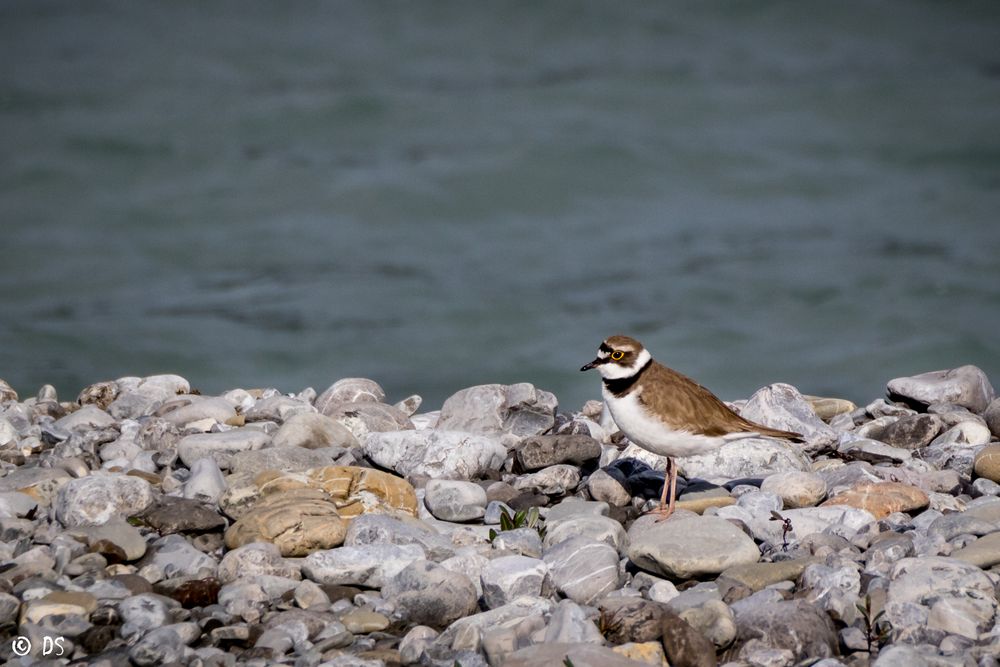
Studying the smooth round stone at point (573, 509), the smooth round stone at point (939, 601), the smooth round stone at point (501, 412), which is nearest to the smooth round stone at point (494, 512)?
the smooth round stone at point (573, 509)

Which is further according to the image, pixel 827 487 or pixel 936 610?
pixel 827 487

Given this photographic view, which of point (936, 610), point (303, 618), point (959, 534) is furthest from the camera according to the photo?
point (959, 534)

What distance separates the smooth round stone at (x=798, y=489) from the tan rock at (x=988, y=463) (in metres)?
0.94

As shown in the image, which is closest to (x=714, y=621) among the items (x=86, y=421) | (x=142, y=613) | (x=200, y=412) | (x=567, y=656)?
(x=567, y=656)

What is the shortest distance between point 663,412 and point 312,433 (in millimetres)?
2170

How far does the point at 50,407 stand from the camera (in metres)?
7.72

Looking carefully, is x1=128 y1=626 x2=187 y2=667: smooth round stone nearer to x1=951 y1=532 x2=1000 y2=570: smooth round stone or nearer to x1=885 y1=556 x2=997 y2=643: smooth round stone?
x1=885 y1=556 x2=997 y2=643: smooth round stone

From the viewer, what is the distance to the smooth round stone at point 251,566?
5.16 m

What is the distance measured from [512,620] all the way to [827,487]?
7.31 feet

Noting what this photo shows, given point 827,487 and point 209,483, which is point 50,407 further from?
point 827,487

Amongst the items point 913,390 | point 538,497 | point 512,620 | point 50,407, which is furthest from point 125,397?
point 913,390

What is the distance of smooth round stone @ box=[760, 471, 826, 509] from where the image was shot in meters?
5.93

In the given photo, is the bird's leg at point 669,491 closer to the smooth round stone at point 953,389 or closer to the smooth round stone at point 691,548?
the smooth round stone at point 691,548

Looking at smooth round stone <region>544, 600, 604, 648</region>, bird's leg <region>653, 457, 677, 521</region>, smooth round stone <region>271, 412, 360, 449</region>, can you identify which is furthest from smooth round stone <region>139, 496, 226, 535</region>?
bird's leg <region>653, 457, 677, 521</region>
